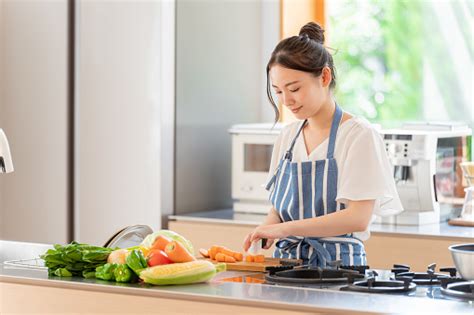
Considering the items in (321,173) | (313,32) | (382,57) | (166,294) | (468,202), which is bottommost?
(166,294)

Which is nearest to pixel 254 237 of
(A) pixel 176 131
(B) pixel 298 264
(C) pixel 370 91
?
(B) pixel 298 264

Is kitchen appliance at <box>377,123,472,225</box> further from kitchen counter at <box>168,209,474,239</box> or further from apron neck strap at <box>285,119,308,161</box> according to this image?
apron neck strap at <box>285,119,308,161</box>

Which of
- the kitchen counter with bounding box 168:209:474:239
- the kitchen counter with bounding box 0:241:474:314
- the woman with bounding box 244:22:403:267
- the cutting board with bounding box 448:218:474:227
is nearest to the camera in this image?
Result: the kitchen counter with bounding box 0:241:474:314

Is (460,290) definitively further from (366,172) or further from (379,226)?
(379,226)

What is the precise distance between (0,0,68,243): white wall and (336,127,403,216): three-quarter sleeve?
6.18 feet

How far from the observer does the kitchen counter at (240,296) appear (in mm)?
1834

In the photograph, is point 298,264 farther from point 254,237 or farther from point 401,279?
point 401,279

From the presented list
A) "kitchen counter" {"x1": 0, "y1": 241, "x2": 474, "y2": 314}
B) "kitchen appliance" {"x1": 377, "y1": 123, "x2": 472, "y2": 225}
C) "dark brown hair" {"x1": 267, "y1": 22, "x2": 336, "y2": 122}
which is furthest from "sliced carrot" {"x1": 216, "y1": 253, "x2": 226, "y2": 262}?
"kitchen appliance" {"x1": 377, "y1": 123, "x2": 472, "y2": 225}

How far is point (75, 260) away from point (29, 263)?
221mm

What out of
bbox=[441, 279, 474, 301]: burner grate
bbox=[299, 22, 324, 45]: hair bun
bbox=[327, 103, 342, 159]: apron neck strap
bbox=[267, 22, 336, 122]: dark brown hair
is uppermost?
bbox=[299, 22, 324, 45]: hair bun

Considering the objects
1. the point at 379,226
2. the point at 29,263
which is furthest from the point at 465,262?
the point at 379,226

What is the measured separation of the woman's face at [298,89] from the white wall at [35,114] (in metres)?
1.79

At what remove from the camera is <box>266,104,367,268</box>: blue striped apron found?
2.52 metres

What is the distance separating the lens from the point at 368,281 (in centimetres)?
204
